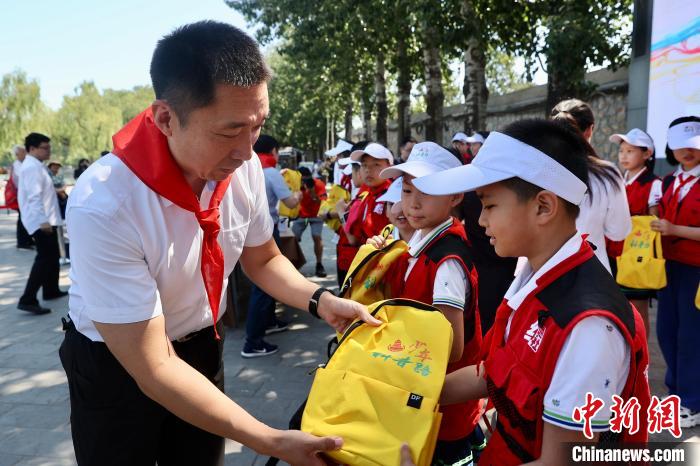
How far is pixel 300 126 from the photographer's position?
43.9 metres

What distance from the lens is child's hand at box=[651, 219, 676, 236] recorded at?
3571 mm

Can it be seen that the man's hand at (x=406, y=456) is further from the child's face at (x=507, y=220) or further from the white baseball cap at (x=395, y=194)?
the white baseball cap at (x=395, y=194)

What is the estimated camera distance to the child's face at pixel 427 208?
235cm

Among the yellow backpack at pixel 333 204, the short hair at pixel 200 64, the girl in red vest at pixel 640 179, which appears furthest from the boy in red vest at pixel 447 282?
the yellow backpack at pixel 333 204

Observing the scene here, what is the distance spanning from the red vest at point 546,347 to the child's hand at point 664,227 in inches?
103

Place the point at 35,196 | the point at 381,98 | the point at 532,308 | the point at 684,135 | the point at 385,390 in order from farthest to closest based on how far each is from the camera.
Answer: the point at 381,98, the point at 35,196, the point at 684,135, the point at 385,390, the point at 532,308

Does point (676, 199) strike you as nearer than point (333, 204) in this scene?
Yes

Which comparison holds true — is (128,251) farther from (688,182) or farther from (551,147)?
(688,182)

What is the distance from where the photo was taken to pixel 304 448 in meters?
1.45

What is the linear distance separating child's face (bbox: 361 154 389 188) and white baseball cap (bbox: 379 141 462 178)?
1.77m

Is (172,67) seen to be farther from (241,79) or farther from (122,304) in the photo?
(122,304)

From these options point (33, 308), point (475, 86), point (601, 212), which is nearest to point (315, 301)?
point (601, 212)

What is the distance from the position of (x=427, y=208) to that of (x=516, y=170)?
0.93 m

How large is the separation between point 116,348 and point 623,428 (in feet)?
4.52
